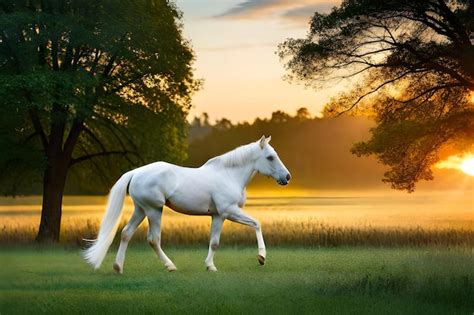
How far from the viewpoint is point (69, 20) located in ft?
84.0

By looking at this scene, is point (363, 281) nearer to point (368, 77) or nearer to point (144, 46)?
point (368, 77)

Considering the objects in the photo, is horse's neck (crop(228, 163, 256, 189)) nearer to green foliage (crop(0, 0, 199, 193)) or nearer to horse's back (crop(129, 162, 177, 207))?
horse's back (crop(129, 162, 177, 207))

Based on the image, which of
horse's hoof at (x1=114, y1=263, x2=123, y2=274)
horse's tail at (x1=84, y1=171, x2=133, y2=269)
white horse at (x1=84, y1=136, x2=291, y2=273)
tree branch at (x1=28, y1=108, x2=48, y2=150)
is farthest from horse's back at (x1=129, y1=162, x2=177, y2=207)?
tree branch at (x1=28, y1=108, x2=48, y2=150)

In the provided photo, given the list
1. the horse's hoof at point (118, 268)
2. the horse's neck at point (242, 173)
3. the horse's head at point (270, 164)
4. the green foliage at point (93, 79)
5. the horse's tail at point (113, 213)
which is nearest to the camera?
the horse's hoof at point (118, 268)

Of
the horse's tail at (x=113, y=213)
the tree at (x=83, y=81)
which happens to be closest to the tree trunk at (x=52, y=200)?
the tree at (x=83, y=81)

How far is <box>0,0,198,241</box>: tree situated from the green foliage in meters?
0.04

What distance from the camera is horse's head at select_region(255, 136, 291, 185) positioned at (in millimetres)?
15898

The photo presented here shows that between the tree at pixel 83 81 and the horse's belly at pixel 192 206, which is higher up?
the tree at pixel 83 81

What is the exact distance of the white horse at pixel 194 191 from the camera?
15.6 meters

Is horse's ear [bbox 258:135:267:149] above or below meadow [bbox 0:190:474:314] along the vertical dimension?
above

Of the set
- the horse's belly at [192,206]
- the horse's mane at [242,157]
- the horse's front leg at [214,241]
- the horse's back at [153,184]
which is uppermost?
the horse's mane at [242,157]

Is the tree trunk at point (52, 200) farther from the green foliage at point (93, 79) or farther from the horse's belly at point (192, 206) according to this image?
the horse's belly at point (192, 206)

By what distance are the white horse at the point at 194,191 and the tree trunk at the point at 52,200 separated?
12.1 metres

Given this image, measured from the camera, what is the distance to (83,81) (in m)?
24.9
